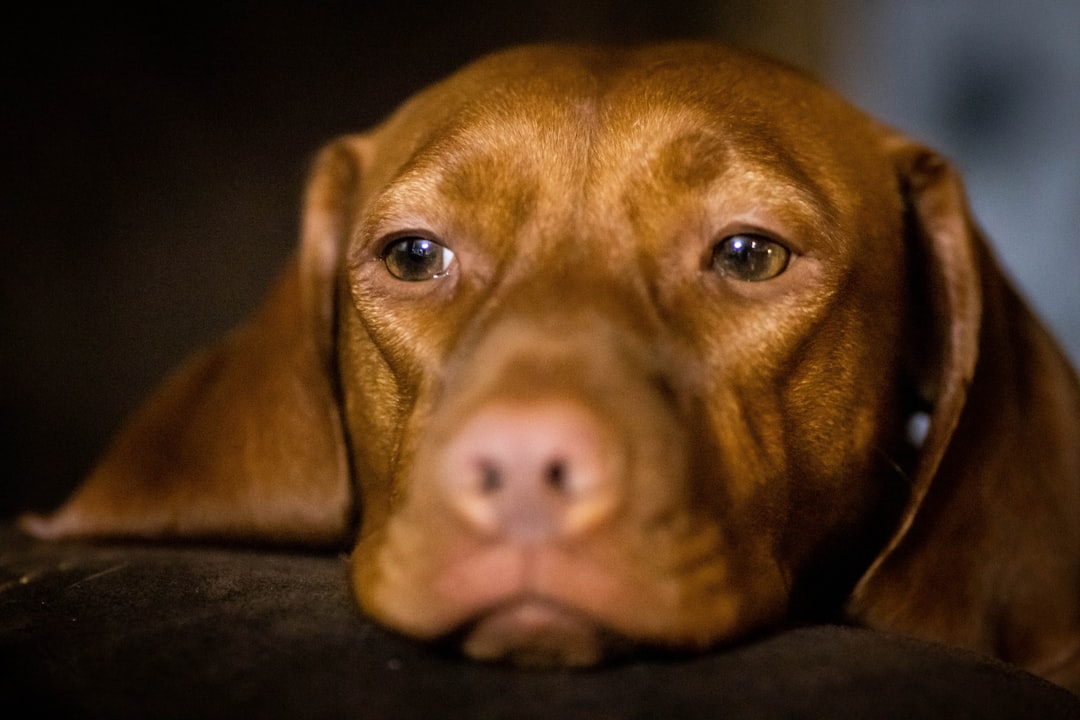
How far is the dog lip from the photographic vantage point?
1.17 m

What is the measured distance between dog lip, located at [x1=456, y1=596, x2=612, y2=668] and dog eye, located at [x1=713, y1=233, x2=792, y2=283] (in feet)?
2.30

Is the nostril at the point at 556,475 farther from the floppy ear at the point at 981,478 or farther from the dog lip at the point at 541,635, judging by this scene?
the floppy ear at the point at 981,478

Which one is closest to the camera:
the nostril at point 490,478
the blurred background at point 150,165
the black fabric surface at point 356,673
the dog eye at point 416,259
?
the black fabric surface at point 356,673

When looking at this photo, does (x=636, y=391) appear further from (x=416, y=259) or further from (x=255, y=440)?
(x=255, y=440)

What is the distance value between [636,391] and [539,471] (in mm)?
195

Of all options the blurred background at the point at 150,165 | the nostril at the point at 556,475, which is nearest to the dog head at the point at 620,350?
the nostril at the point at 556,475

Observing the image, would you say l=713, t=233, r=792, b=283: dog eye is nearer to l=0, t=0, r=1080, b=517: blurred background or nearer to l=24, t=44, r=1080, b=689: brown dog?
l=24, t=44, r=1080, b=689: brown dog

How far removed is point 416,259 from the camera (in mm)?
1822

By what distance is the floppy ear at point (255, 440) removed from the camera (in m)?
1.93

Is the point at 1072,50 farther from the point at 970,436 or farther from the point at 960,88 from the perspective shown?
the point at 970,436

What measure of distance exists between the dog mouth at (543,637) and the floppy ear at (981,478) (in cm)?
65

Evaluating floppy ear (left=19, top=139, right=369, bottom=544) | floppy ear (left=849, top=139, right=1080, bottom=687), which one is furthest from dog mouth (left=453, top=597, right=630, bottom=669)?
floppy ear (left=19, top=139, right=369, bottom=544)

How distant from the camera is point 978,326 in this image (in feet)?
6.24

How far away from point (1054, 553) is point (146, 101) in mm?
2222
